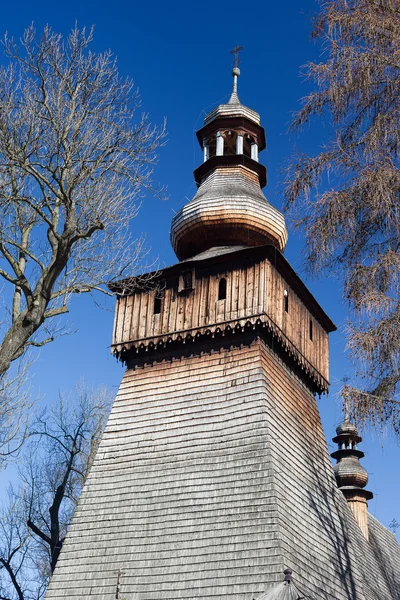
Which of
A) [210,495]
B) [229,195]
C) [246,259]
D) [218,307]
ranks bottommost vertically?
[210,495]

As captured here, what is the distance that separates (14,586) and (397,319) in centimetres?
1864

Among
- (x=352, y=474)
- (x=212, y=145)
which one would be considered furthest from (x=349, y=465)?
(x=212, y=145)

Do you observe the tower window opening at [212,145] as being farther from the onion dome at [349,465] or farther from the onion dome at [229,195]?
the onion dome at [349,465]

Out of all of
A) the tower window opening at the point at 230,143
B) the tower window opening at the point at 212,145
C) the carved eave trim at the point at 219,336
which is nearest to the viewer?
the carved eave trim at the point at 219,336

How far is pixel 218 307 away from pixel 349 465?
1237 centimetres

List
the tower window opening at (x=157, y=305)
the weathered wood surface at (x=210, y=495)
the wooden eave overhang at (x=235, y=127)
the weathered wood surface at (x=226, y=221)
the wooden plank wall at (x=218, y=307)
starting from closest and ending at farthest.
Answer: the weathered wood surface at (x=210, y=495) < the wooden plank wall at (x=218, y=307) < the tower window opening at (x=157, y=305) < the weathered wood surface at (x=226, y=221) < the wooden eave overhang at (x=235, y=127)

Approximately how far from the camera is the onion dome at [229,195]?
794 inches

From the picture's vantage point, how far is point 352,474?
27.2 metres

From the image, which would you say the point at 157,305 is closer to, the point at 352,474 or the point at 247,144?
the point at 247,144

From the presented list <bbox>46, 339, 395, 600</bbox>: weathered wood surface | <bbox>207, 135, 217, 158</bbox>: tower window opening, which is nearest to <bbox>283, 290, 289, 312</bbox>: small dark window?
<bbox>46, 339, 395, 600</bbox>: weathered wood surface

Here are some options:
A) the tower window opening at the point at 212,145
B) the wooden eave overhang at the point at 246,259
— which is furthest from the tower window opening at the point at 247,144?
the wooden eave overhang at the point at 246,259

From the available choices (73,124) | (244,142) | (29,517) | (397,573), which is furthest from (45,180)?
(397,573)

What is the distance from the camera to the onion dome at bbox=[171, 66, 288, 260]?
20.2 metres

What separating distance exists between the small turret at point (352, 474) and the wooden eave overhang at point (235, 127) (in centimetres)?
995
